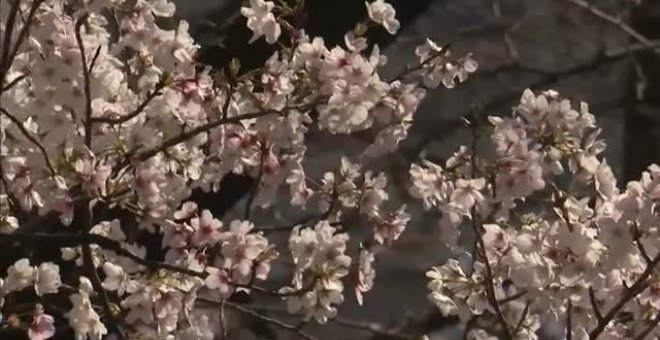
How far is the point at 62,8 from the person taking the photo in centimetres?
107

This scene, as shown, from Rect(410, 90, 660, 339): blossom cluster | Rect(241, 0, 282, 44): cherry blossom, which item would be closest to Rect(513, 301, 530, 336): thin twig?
Rect(410, 90, 660, 339): blossom cluster

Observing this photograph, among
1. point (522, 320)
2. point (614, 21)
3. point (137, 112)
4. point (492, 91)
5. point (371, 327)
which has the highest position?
point (137, 112)

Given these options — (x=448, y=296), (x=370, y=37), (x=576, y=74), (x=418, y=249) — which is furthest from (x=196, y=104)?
(x=576, y=74)

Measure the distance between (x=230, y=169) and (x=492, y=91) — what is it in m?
1.64

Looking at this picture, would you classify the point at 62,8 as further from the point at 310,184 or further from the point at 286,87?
the point at 310,184

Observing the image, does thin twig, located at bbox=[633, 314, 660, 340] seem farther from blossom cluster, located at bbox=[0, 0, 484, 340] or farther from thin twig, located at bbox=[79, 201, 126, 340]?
thin twig, located at bbox=[79, 201, 126, 340]

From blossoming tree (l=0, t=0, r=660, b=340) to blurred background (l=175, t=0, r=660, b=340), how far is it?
3.54ft

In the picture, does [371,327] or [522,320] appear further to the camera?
[371,327]

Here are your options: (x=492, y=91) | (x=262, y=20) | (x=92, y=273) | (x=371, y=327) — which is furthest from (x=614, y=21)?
(x=92, y=273)

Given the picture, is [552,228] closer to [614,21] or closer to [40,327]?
[40,327]

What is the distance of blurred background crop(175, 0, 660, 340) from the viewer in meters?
2.43

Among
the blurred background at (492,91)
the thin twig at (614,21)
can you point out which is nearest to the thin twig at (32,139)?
the blurred background at (492,91)

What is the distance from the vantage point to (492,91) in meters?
2.66

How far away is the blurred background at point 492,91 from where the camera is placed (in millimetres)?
2434
